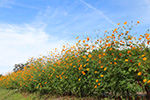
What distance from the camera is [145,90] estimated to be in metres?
3.72

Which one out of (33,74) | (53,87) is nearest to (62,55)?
(53,87)

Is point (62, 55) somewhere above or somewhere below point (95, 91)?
above

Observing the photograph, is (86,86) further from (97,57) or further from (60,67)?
(60,67)

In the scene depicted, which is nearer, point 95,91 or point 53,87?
point 95,91

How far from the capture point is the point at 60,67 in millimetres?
5078

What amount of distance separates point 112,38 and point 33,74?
3970 millimetres

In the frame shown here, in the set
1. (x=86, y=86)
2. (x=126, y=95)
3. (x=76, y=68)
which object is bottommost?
(x=126, y=95)

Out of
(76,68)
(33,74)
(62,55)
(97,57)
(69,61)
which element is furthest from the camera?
(33,74)

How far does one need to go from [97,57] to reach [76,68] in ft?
2.50

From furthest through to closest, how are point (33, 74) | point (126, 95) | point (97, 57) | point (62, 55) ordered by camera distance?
point (33, 74) → point (62, 55) → point (97, 57) → point (126, 95)

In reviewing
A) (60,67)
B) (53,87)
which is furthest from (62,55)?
(53,87)

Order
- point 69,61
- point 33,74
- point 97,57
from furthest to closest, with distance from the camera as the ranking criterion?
point 33,74
point 69,61
point 97,57

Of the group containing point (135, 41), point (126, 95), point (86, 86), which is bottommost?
point (126, 95)

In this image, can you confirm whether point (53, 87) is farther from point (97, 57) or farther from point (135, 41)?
point (135, 41)
